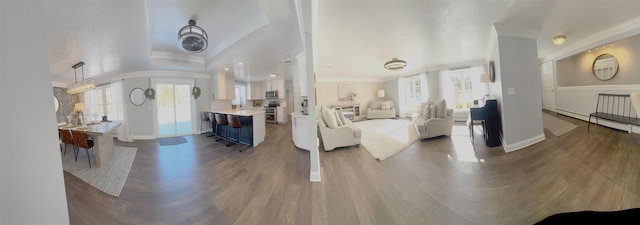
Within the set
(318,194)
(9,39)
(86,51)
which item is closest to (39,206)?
(9,39)

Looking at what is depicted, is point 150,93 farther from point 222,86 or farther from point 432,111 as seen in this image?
point 432,111

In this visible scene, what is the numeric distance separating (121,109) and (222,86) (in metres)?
2.50

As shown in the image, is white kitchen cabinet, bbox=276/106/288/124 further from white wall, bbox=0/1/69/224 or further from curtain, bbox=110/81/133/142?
white wall, bbox=0/1/69/224

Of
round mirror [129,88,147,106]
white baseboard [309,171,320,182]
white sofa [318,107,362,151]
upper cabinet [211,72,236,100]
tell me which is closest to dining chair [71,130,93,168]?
round mirror [129,88,147,106]

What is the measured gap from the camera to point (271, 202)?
153 cm

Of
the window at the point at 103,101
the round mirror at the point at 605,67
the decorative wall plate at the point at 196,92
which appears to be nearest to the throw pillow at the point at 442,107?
the round mirror at the point at 605,67

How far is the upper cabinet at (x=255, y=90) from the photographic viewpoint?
7223mm

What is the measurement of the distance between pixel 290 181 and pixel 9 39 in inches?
72.7

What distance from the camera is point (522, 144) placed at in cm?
241

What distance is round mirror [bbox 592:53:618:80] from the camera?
339cm

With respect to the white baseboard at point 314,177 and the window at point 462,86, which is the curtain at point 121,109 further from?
the window at point 462,86

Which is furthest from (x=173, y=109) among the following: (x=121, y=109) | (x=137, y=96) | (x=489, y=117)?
(x=489, y=117)

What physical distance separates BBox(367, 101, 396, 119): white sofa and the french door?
5.61 meters

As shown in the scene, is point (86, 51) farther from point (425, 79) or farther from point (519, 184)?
point (519, 184)
